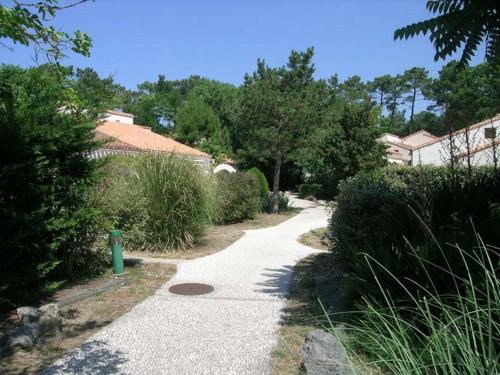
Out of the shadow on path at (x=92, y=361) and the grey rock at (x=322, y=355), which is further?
the shadow on path at (x=92, y=361)

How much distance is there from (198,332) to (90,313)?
162cm

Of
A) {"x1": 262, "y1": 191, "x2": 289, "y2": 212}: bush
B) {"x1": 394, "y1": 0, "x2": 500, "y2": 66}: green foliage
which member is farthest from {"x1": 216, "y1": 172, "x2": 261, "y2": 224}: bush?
{"x1": 394, "y1": 0, "x2": 500, "y2": 66}: green foliage

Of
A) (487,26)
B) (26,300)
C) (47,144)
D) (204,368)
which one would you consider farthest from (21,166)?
(487,26)

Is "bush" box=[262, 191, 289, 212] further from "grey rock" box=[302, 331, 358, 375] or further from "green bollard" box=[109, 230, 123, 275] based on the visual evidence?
"grey rock" box=[302, 331, 358, 375]

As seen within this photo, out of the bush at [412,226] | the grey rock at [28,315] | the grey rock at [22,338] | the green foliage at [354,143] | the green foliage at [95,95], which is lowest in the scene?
the grey rock at [22,338]

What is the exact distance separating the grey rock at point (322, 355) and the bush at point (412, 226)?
2.58 feet

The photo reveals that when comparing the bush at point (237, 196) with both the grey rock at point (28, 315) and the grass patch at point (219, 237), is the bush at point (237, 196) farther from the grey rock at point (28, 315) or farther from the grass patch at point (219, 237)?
the grey rock at point (28, 315)

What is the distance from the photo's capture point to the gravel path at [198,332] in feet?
13.5

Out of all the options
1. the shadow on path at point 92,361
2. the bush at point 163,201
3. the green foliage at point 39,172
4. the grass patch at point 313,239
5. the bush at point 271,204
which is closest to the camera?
the shadow on path at point 92,361

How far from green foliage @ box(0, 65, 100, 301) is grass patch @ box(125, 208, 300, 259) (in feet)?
10.4

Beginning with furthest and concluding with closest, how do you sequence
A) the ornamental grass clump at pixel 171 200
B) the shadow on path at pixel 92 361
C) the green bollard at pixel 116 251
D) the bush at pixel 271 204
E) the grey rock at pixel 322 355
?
the bush at pixel 271 204
the ornamental grass clump at pixel 171 200
the green bollard at pixel 116 251
the shadow on path at pixel 92 361
the grey rock at pixel 322 355

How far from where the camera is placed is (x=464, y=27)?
9.41 feet

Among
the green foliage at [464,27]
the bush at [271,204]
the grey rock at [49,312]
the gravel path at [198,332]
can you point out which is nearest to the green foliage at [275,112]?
the bush at [271,204]

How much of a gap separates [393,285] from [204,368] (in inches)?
82.9
